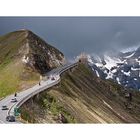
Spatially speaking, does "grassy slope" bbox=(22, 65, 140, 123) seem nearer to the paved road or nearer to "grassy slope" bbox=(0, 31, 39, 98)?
the paved road

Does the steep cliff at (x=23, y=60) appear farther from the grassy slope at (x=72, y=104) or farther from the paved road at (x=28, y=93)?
the grassy slope at (x=72, y=104)

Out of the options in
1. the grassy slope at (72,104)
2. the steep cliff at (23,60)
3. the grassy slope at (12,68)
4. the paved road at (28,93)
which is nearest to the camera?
the paved road at (28,93)

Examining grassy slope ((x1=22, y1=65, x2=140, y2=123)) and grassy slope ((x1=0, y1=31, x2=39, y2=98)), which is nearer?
grassy slope ((x1=22, y1=65, x2=140, y2=123))

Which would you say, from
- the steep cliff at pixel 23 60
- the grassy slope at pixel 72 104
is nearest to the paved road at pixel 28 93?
the grassy slope at pixel 72 104

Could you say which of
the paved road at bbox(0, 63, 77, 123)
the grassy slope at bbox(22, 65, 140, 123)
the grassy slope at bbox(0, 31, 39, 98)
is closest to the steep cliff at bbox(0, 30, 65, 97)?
the grassy slope at bbox(0, 31, 39, 98)

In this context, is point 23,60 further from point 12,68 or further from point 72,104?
point 72,104

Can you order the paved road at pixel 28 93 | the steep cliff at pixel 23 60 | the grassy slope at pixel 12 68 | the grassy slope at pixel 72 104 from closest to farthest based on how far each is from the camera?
the paved road at pixel 28 93 → the grassy slope at pixel 72 104 → the grassy slope at pixel 12 68 → the steep cliff at pixel 23 60

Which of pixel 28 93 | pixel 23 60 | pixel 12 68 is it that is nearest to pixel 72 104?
pixel 28 93

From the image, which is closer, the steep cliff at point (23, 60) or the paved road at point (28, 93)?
the paved road at point (28, 93)

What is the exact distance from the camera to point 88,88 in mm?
170250
